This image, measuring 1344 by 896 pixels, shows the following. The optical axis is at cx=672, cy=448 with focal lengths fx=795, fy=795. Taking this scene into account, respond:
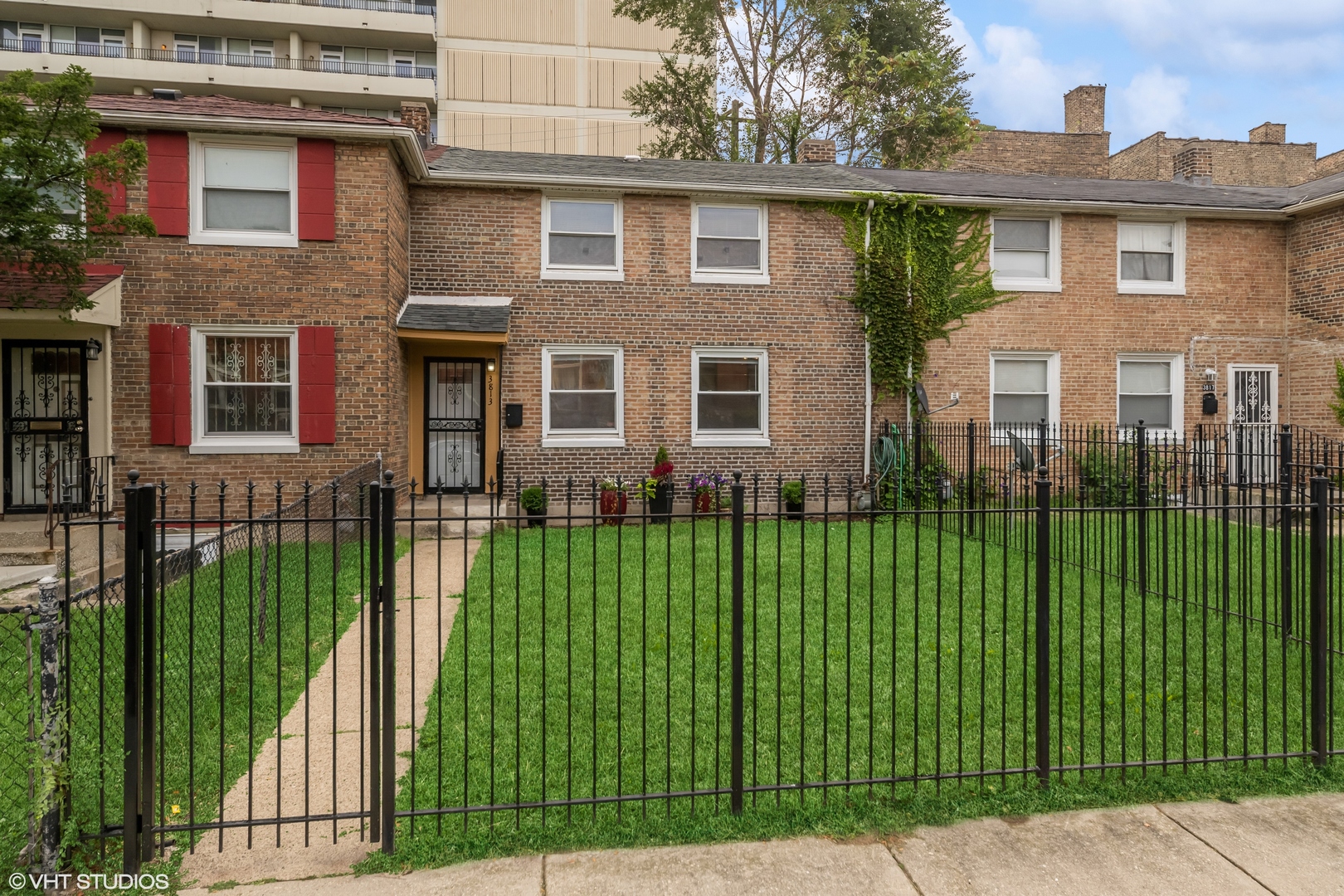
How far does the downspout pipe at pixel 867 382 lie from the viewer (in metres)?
14.0

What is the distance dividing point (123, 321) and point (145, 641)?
9.46 m

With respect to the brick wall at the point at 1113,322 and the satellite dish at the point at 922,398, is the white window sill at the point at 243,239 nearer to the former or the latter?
the satellite dish at the point at 922,398

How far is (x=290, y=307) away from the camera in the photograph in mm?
11312

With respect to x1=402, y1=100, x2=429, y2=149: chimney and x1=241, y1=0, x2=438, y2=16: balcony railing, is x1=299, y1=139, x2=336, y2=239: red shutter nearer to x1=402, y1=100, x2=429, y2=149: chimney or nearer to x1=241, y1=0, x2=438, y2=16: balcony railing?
x1=402, y1=100, x2=429, y2=149: chimney

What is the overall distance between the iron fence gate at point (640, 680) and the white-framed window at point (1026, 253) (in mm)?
7364

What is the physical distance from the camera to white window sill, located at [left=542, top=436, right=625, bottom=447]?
13.2 metres

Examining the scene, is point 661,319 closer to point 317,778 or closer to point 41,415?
point 41,415

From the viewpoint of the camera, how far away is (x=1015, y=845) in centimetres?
349

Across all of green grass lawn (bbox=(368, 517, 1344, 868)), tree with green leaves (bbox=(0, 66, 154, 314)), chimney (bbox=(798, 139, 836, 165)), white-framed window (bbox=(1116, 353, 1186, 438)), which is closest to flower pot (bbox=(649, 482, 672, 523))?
green grass lawn (bbox=(368, 517, 1344, 868))

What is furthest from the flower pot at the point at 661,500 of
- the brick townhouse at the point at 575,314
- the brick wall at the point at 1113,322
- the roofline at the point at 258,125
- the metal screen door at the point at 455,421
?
the roofline at the point at 258,125

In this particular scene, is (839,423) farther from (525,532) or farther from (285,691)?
(285,691)

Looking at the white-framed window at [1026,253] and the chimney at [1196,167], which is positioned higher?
the chimney at [1196,167]

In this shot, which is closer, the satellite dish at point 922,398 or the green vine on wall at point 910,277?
the green vine on wall at point 910,277

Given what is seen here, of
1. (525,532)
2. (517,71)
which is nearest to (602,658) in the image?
(525,532)
